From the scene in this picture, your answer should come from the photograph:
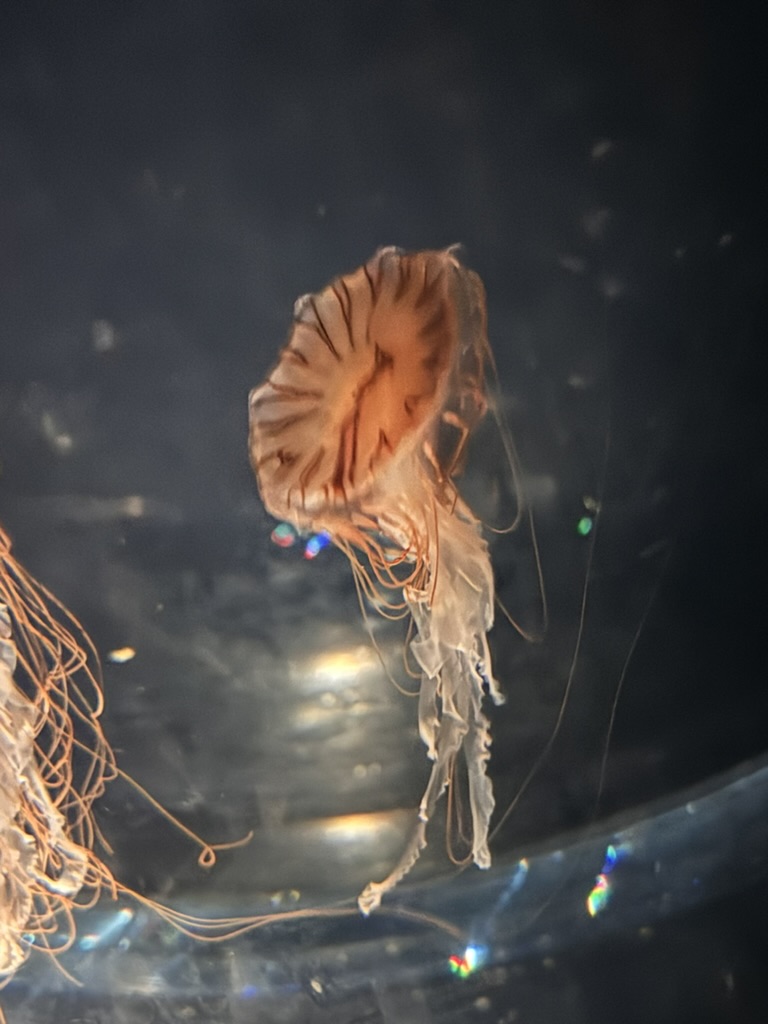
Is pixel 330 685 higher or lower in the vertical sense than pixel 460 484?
lower

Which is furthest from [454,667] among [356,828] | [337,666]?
[356,828]

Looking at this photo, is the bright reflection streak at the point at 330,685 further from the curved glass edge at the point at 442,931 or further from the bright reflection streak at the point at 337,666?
the curved glass edge at the point at 442,931

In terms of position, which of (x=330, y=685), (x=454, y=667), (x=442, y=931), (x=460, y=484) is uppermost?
(x=460, y=484)

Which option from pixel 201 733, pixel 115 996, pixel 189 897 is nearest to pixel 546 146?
pixel 201 733

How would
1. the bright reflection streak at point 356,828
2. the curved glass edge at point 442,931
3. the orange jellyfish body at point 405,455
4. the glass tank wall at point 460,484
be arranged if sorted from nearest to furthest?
the glass tank wall at point 460,484 → the curved glass edge at point 442,931 → the orange jellyfish body at point 405,455 → the bright reflection streak at point 356,828

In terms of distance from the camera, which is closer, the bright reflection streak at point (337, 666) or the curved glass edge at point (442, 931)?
the curved glass edge at point (442, 931)

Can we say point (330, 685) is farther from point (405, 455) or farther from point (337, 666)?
point (405, 455)

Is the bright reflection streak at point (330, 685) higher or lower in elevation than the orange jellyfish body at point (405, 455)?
lower

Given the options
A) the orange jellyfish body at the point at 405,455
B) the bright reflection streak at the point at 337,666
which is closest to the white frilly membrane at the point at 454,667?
the orange jellyfish body at the point at 405,455

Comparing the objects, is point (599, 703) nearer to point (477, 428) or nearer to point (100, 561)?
point (477, 428)
